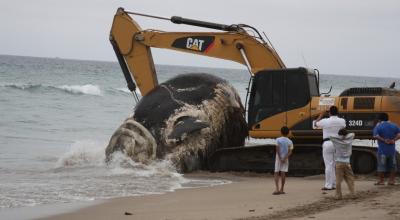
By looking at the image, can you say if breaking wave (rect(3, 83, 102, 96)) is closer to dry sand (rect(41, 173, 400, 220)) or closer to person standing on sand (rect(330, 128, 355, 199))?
dry sand (rect(41, 173, 400, 220))

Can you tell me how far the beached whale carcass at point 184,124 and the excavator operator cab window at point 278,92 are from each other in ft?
4.05

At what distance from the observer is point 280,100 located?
15914 millimetres

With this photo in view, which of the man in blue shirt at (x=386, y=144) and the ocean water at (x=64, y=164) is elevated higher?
the man in blue shirt at (x=386, y=144)

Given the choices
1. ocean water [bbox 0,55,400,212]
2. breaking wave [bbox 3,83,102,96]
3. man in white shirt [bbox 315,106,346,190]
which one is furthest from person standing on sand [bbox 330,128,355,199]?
breaking wave [bbox 3,83,102,96]

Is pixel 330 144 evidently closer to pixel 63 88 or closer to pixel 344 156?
pixel 344 156

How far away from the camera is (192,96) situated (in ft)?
57.3

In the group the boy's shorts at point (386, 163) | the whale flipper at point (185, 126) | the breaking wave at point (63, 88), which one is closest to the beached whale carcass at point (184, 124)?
the whale flipper at point (185, 126)

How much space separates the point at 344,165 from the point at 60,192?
4511 millimetres

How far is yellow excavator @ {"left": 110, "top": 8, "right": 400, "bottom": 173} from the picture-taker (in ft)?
50.5

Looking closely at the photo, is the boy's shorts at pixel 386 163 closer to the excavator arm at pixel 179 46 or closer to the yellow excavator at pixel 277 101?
the yellow excavator at pixel 277 101

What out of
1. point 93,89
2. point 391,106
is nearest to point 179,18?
point 391,106

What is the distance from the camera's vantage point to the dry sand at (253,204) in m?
10.2

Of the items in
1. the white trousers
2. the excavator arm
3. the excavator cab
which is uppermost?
the excavator arm

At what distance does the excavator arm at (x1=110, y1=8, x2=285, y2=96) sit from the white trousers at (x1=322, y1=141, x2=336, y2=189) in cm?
357
